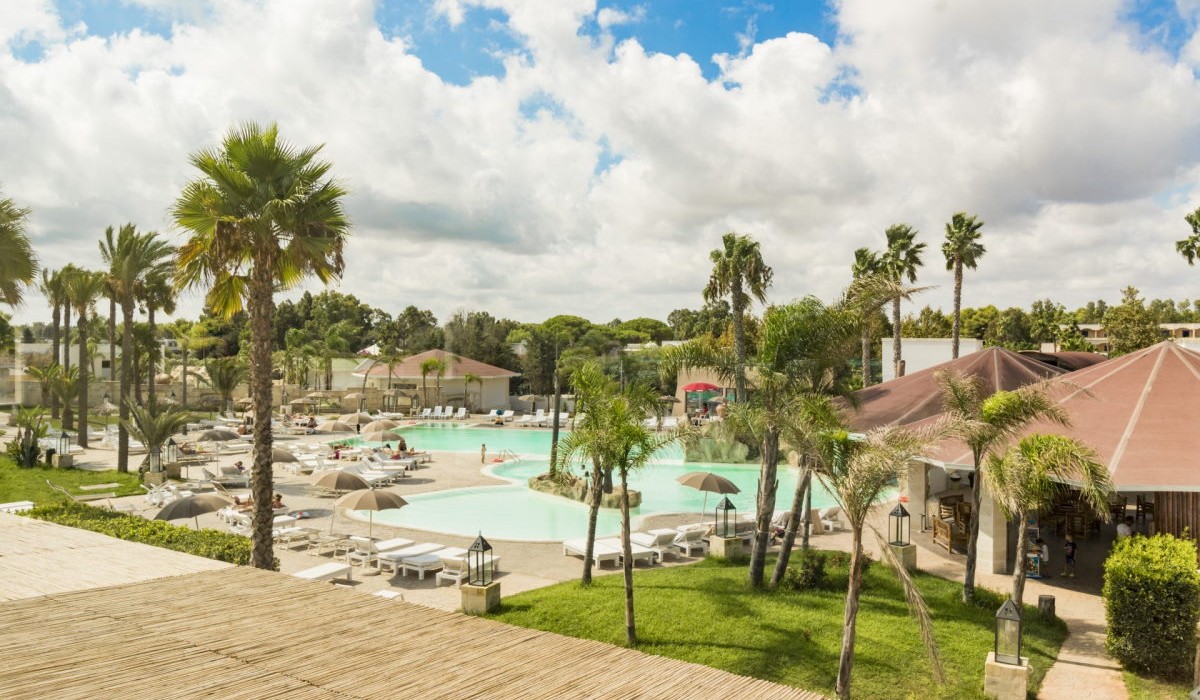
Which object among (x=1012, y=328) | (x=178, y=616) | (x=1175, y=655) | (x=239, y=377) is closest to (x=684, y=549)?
(x=1175, y=655)

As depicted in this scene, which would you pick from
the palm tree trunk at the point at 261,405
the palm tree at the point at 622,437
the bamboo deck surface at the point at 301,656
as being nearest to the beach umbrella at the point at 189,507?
the palm tree trunk at the point at 261,405

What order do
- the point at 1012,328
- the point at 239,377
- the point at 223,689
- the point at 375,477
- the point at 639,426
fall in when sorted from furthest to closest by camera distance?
Answer: the point at 1012,328 → the point at 239,377 → the point at 375,477 → the point at 639,426 → the point at 223,689

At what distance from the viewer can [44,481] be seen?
24.3 metres

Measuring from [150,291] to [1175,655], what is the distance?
38952 millimetres

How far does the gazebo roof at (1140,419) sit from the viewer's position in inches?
532

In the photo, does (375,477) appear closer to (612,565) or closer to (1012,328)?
(612,565)

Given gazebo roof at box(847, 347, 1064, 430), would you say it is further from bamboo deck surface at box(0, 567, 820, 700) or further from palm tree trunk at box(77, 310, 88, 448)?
palm tree trunk at box(77, 310, 88, 448)

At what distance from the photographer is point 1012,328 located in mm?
91750

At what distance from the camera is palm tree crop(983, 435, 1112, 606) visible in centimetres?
1124

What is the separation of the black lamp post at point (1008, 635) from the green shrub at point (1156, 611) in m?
2.44

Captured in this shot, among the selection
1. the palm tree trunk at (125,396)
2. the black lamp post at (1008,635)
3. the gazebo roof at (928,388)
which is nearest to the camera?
the black lamp post at (1008,635)

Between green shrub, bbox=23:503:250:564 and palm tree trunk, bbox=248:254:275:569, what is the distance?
0.44 metres

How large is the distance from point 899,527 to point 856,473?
7680 millimetres

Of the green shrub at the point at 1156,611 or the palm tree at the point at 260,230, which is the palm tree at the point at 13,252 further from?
the green shrub at the point at 1156,611
